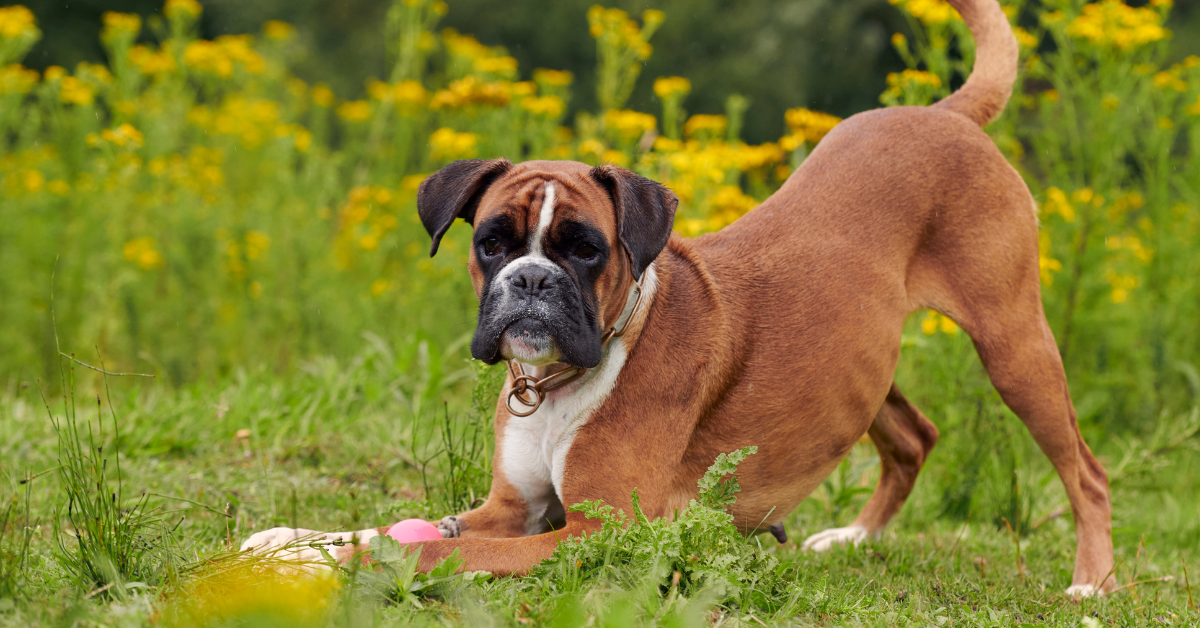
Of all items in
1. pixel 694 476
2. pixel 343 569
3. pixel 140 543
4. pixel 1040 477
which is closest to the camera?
pixel 343 569

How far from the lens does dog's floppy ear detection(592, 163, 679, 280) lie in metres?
3.12

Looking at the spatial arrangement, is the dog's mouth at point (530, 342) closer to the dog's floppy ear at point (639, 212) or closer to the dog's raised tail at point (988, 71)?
the dog's floppy ear at point (639, 212)

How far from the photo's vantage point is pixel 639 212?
125 inches

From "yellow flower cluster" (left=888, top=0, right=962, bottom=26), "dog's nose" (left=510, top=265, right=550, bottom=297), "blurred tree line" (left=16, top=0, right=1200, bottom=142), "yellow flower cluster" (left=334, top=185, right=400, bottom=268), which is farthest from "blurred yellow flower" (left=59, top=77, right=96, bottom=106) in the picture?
"blurred tree line" (left=16, top=0, right=1200, bottom=142)

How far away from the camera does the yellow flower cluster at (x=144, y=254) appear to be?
6621 mm

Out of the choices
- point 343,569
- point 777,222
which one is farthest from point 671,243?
point 343,569

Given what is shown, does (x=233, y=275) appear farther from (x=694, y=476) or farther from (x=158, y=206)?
(x=694, y=476)

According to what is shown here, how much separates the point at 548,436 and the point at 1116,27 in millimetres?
4776

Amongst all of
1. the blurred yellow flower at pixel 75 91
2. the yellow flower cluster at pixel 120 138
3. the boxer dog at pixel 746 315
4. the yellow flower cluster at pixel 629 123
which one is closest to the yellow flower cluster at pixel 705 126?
the yellow flower cluster at pixel 629 123

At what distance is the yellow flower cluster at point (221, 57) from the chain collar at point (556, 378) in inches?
239

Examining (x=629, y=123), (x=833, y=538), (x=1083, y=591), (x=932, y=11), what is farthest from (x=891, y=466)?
(x=629, y=123)

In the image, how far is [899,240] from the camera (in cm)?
385

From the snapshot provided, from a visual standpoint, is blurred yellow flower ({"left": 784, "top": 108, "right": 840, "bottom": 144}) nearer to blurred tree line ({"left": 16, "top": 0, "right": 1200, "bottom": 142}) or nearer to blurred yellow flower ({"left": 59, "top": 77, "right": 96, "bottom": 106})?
blurred yellow flower ({"left": 59, "top": 77, "right": 96, "bottom": 106})

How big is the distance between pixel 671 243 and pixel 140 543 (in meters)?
2.08
